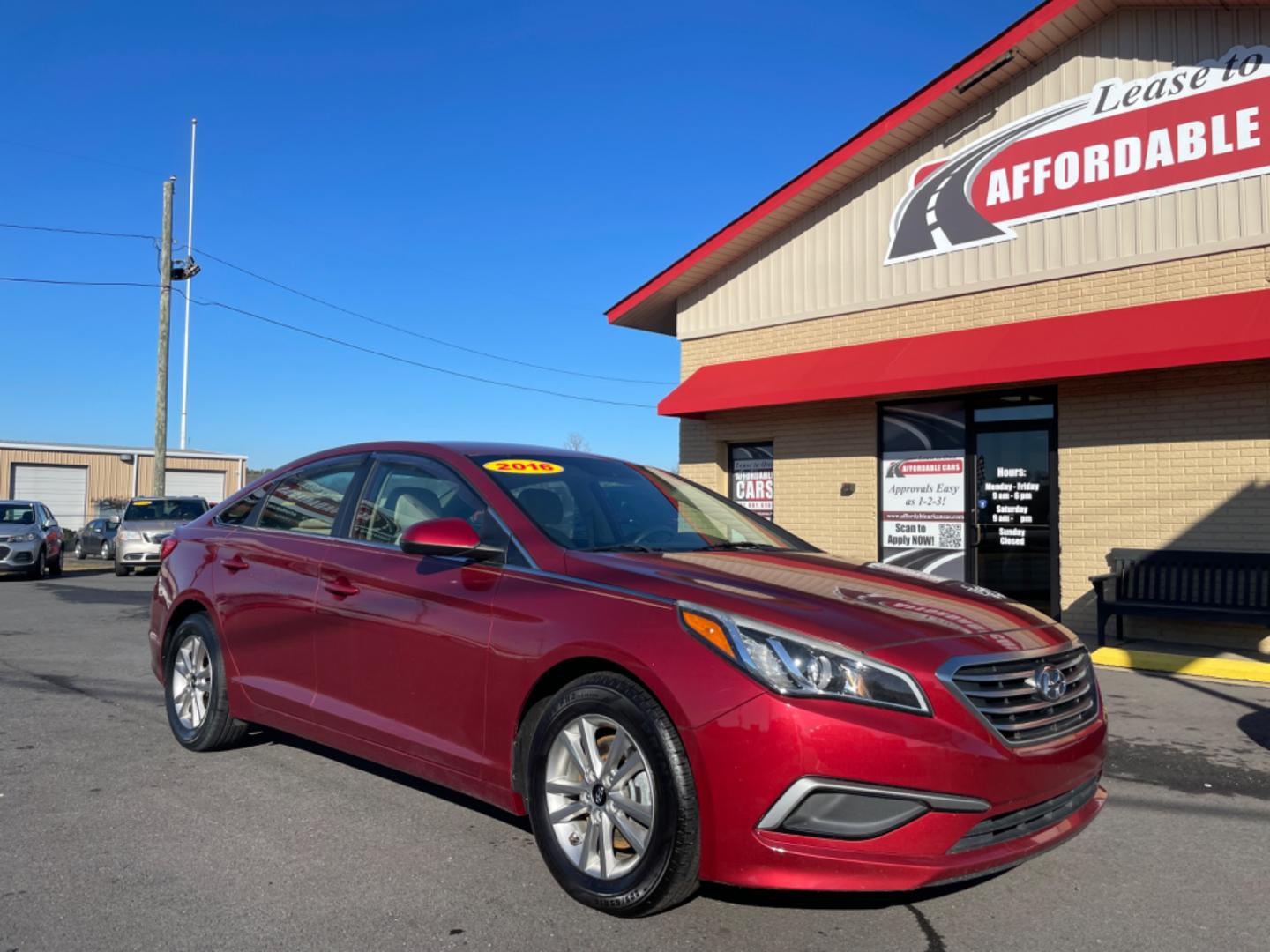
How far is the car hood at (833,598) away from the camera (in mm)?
3256

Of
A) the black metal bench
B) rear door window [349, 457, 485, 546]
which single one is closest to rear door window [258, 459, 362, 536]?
rear door window [349, 457, 485, 546]

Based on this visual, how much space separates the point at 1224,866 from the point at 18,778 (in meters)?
5.37

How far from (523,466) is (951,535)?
27.1ft

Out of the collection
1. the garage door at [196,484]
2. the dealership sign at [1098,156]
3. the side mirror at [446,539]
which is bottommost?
the side mirror at [446,539]

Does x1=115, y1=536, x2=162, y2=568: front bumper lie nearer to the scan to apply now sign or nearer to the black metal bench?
the scan to apply now sign

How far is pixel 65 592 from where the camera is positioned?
15891 millimetres

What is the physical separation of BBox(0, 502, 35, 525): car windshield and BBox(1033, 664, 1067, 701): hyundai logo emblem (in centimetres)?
2044

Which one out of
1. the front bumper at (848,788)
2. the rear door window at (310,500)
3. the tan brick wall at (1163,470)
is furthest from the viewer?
the tan brick wall at (1163,470)

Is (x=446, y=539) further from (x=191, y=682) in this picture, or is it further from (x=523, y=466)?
(x=191, y=682)

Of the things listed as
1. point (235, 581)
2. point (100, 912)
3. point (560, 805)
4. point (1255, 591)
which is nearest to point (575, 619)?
point (560, 805)

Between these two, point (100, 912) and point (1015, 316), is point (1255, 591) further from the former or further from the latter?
point (100, 912)

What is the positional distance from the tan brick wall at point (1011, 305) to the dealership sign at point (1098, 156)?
2.32ft

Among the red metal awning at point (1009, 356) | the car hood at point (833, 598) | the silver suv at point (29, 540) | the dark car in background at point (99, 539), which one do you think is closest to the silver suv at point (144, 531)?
the silver suv at point (29, 540)

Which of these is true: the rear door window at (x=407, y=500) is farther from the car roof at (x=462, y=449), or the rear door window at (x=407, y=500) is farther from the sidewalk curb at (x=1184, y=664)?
the sidewalk curb at (x=1184, y=664)
